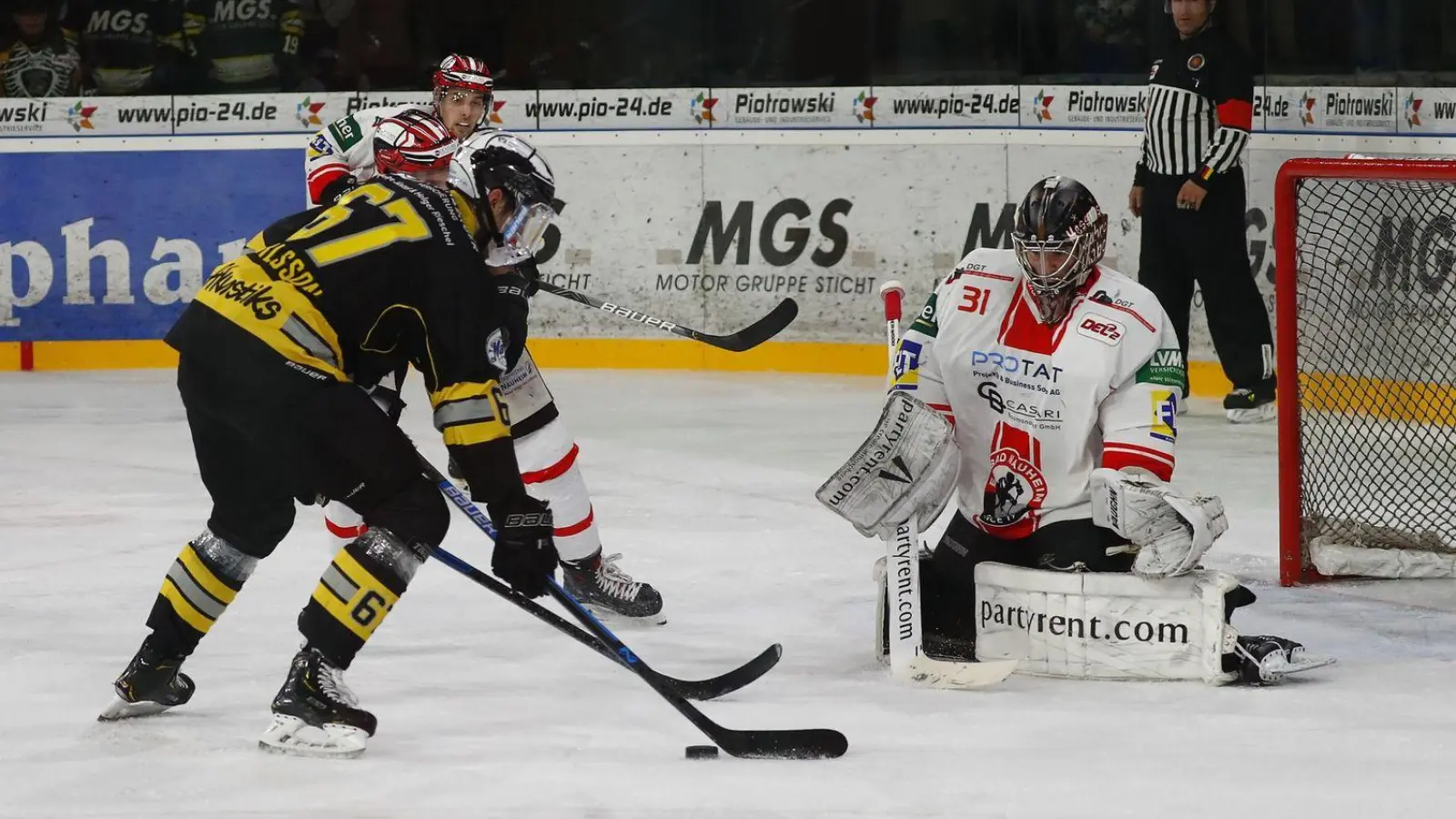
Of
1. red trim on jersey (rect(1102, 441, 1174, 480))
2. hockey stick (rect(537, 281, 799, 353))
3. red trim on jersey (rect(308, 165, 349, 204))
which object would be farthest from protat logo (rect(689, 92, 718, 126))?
red trim on jersey (rect(1102, 441, 1174, 480))

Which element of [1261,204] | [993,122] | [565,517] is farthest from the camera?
[993,122]

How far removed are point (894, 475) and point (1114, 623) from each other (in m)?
0.44

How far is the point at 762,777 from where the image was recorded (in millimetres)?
2988

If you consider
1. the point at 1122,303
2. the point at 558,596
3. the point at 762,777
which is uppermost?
the point at 1122,303

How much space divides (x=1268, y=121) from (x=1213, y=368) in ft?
2.80

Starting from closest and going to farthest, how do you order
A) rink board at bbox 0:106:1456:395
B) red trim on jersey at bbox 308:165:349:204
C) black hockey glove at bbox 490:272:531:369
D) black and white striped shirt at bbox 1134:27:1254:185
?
black hockey glove at bbox 490:272:531:369
red trim on jersey at bbox 308:165:349:204
black and white striped shirt at bbox 1134:27:1254:185
rink board at bbox 0:106:1456:395

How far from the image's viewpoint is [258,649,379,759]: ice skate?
120 inches

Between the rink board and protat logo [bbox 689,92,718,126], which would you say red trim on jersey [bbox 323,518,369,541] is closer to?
the rink board

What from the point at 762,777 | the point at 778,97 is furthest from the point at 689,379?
the point at 762,777

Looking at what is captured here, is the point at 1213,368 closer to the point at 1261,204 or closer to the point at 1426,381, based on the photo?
the point at 1261,204

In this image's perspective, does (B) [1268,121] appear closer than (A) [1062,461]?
No

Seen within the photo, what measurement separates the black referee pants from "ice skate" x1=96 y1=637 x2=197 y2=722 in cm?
403

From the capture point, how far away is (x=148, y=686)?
10.7 ft

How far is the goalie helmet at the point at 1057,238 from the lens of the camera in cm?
353
